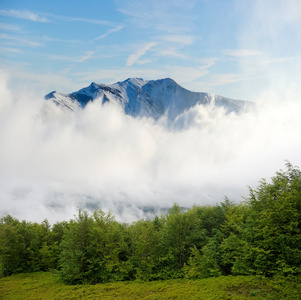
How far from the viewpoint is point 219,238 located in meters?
39.5

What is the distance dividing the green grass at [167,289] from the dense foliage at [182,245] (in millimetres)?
2247

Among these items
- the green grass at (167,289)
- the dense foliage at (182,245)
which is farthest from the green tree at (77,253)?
the green grass at (167,289)

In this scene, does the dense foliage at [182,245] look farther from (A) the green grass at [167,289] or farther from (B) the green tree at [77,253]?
(A) the green grass at [167,289]

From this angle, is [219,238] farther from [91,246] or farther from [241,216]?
[91,246]

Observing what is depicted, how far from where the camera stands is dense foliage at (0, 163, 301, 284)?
28.4 metres

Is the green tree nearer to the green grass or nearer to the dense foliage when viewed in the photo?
the dense foliage

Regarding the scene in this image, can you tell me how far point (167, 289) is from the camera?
31.4 m

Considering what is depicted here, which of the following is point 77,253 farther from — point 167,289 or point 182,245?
point 182,245

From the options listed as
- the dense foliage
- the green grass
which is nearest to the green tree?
the dense foliage

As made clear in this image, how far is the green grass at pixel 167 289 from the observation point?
2373 cm

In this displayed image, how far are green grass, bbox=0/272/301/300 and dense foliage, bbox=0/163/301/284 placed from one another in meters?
2.25

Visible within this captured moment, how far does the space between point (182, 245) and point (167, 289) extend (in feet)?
38.7

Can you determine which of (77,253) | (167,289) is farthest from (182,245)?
(77,253)

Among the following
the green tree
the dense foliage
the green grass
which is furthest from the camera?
the green tree
